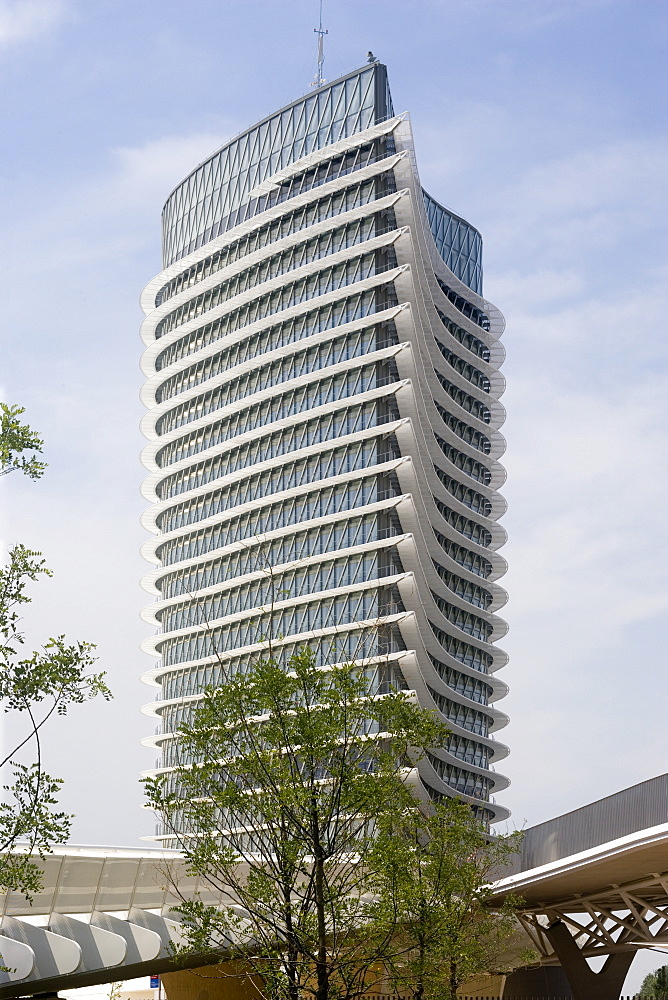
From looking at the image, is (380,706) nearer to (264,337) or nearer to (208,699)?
(208,699)

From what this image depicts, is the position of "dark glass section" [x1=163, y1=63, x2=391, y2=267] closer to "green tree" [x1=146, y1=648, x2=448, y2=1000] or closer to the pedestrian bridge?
the pedestrian bridge

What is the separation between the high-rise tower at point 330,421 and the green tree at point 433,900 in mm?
50439

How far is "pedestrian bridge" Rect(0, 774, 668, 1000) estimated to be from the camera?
2719cm

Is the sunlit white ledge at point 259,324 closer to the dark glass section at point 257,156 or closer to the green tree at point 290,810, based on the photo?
the dark glass section at point 257,156

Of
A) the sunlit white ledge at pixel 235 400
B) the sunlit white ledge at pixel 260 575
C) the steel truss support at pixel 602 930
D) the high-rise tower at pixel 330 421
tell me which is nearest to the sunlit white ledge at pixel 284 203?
the high-rise tower at pixel 330 421

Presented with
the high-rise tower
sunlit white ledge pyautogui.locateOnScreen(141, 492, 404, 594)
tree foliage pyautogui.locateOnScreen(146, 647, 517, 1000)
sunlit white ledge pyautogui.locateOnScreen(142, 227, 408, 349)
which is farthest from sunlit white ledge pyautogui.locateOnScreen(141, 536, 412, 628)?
tree foliage pyautogui.locateOnScreen(146, 647, 517, 1000)

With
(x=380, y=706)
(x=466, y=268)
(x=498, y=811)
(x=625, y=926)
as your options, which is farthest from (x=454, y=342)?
(x=380, y=706)

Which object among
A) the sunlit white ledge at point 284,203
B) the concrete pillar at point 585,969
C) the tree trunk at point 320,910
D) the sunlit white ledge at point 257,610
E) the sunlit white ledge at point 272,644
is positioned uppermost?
the sunlit white ledge at point 284,203

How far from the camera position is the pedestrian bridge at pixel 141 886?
27.2 meters

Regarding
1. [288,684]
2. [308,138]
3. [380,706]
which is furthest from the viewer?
[308,138]

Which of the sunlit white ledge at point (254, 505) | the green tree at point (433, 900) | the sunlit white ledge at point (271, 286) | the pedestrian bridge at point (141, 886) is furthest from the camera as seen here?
the sunlit white ledge at point (271, 286)

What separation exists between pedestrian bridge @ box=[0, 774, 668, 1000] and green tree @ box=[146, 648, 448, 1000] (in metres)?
1.87

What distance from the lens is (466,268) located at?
12119cm

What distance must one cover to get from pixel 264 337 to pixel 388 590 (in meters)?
26.9
